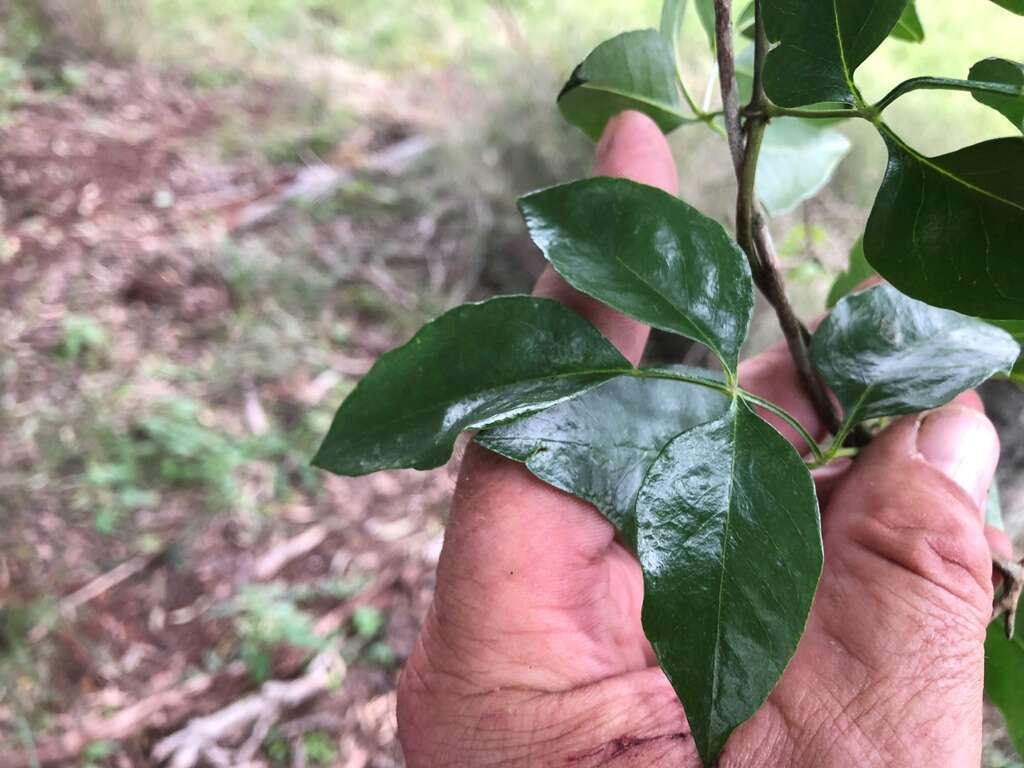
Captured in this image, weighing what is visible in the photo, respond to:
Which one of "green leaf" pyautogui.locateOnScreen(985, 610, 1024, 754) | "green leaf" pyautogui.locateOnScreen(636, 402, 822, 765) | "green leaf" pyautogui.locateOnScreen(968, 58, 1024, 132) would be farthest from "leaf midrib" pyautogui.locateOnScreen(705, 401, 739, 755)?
"green leaf" pyautogui.locateOnScreen(985, 610, 1024, 754)

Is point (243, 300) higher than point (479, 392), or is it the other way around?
point (479, 392)

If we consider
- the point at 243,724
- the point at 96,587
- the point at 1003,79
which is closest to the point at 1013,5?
→ the point at 1003,79

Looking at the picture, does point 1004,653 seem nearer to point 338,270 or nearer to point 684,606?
point 684,606

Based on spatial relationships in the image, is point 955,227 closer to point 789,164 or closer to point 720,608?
point 720,608

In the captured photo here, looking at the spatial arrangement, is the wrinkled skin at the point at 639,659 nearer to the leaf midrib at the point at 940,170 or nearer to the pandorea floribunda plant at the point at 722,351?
the pandorea floribunda plant at the point at 722,351

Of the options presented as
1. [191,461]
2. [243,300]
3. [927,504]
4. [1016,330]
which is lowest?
[191,461]

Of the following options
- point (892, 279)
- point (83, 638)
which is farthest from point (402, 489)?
point (892, 279)

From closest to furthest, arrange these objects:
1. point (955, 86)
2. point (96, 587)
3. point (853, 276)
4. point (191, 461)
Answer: point (955, 86) → point (853, 276) → point (96, 587) → point (191, 461)
